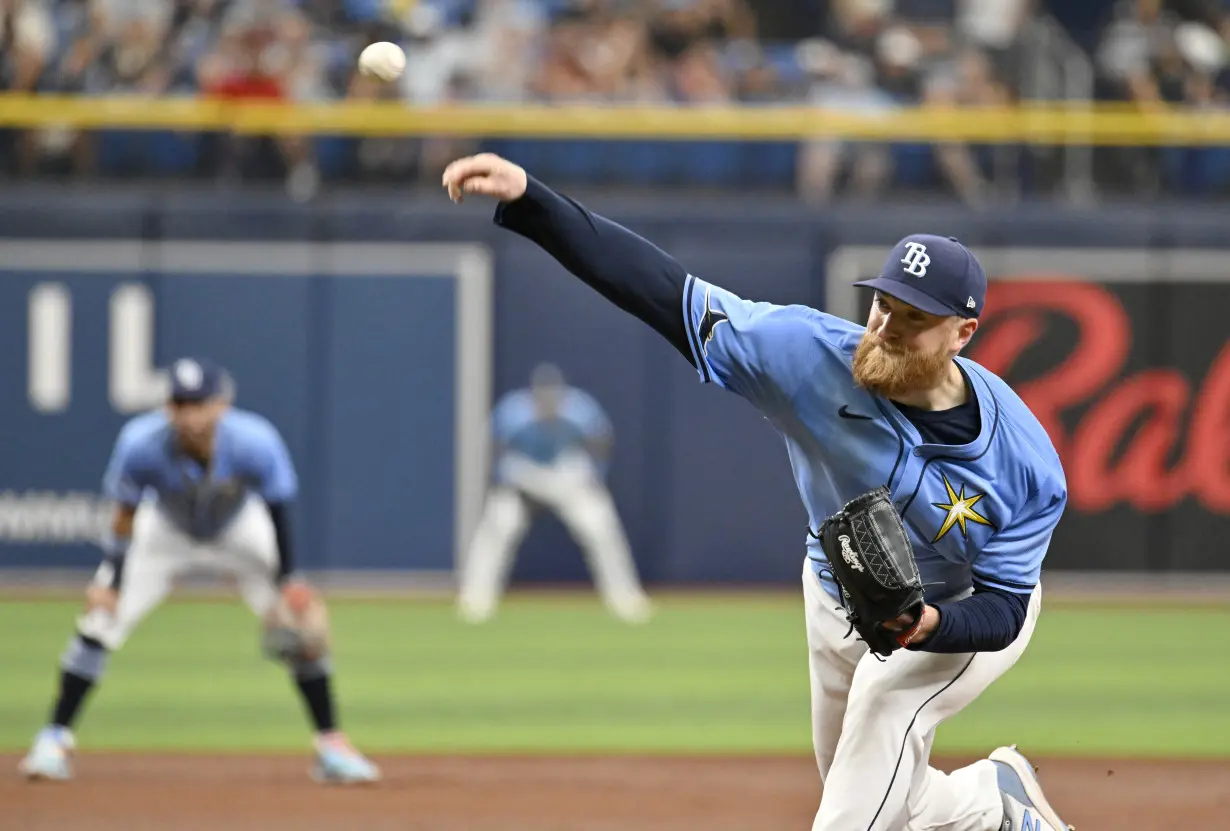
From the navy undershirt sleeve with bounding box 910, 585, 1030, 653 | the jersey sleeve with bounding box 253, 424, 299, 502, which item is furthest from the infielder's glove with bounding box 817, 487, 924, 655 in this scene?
the jersey sleeve with bounding box 253, 424, 299, 502

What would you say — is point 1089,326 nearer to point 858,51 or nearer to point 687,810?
point 858,51

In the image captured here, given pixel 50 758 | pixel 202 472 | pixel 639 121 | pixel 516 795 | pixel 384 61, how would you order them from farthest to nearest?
1. pixel 639 121
2. pixel 202 472
3. pixel 50 758
4. pixel 516 795
5. pixel 384 61

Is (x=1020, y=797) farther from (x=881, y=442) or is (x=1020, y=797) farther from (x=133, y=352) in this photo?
(x=133, y=352)

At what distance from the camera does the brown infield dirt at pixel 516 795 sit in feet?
23.4

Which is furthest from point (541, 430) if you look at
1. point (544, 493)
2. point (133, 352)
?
point (133, 352)

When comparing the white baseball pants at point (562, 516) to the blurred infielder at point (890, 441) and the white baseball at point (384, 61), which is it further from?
the white baseball at point (384, 61)

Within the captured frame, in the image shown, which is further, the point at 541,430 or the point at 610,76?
the point at 610,76

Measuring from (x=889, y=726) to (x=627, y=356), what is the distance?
11.6m

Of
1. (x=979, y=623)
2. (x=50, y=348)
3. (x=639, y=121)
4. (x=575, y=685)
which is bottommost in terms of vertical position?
(x=50, y=348)

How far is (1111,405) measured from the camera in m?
16.1

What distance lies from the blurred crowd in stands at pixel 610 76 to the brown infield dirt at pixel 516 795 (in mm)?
8391

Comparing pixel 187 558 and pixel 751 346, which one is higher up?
pixel 751 346

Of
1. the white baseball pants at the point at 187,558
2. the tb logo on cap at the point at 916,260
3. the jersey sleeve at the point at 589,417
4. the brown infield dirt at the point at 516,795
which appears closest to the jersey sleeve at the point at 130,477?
the white baseball pants at the point at 187,558

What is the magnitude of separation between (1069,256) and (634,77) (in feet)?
13.6
